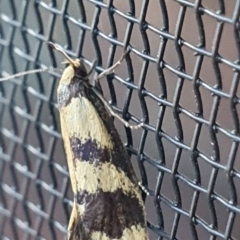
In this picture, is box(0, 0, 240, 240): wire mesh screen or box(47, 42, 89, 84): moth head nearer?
box(0, 0, 240, 240): wire mesh screen

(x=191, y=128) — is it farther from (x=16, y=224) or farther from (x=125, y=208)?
(x=125, y=208)

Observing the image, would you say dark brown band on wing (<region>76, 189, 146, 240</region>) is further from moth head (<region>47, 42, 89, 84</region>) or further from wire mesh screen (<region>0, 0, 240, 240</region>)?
moth head (<region>47, 42, 89, 84</region>)

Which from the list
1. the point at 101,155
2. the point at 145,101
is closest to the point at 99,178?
the point at 101,155

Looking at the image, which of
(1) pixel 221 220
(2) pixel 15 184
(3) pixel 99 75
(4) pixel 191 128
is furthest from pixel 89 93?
(1) pixel 221 220

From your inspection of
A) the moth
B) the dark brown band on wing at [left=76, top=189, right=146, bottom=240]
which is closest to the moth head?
the moth

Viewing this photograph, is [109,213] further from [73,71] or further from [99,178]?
[73,71]

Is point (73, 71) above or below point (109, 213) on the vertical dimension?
above
